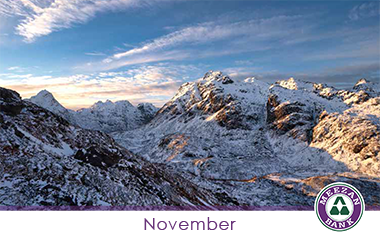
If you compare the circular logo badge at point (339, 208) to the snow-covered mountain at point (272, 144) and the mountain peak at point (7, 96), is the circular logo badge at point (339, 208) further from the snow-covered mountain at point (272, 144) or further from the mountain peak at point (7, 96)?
the snow-covered mountain at point (272, 144)

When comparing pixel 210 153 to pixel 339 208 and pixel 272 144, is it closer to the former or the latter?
pixel 272 144

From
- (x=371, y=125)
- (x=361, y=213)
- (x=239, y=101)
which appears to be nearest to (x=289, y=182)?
(x=371, y=125)

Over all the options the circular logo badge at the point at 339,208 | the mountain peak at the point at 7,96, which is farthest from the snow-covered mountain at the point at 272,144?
the mountain peak at the point at 7,96

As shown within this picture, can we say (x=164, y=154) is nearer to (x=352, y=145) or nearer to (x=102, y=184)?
(x=352, y=145)

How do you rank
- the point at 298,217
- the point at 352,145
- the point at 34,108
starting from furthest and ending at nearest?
1. the point at 352,145
2. the point at 34,108
3. the point at 298,217

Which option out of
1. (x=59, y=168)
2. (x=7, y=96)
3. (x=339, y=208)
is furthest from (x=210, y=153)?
(x=339, y=208)

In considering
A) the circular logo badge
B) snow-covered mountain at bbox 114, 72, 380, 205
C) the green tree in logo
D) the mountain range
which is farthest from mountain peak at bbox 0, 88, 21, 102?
snow-covered mountain at bbox 114, 72, 380, 205
